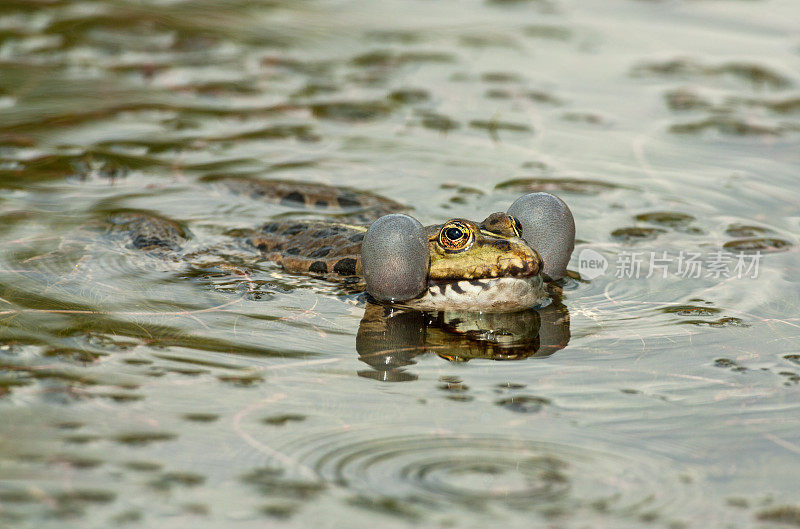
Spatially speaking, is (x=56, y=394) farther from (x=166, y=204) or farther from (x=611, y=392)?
(x=166, y=204)

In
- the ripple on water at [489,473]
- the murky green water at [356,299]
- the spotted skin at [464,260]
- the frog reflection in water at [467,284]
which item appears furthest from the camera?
the spotted skin at [464,260]

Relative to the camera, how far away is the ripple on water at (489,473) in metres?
3.29

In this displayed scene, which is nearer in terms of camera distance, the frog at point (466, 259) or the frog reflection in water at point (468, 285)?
the frog reflection in water at point (468, 285)

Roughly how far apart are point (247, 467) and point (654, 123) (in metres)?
6.04

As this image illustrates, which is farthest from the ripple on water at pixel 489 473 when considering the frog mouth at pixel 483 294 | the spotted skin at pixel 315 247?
the spotted skin at pixel 315 247

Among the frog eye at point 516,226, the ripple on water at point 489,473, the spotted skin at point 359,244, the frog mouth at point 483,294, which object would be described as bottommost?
the ripple on water at point 489,473

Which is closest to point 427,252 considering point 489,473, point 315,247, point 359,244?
point 359,244

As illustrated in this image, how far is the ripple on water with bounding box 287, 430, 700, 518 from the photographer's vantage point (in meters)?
3.29

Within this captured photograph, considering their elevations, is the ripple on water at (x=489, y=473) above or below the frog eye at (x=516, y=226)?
below

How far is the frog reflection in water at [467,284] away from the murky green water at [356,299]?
73 millimetres

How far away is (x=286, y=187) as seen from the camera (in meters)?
7.18

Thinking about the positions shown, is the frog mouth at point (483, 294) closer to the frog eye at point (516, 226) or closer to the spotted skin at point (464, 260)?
→ the spotted skin at point (464, 260)

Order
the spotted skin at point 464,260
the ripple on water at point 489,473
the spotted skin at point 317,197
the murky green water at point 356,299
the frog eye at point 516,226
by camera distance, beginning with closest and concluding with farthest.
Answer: the ripple on water at point 489,473 → the murky green water at point 356,299 → the spotted skin at point 464,260 → the frog eye at point 516,226 → the spotted skin at point 317,197

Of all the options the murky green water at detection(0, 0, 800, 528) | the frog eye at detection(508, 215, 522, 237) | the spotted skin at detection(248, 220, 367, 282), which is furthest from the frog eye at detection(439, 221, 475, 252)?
the spotted skin at detection(248, 220, 367, 282)
